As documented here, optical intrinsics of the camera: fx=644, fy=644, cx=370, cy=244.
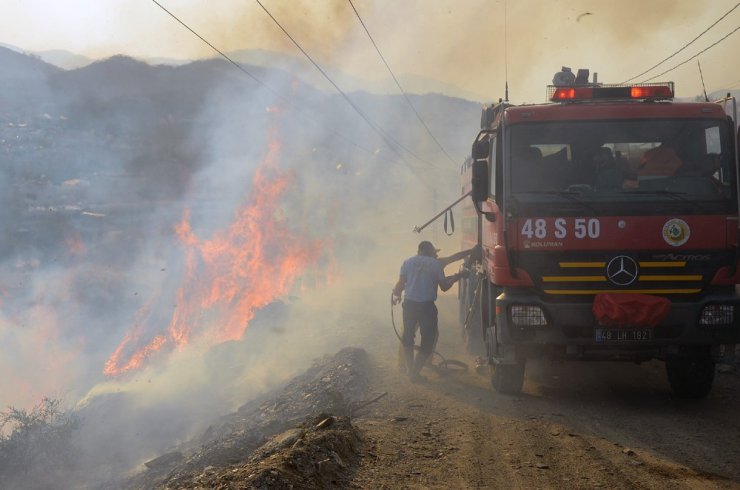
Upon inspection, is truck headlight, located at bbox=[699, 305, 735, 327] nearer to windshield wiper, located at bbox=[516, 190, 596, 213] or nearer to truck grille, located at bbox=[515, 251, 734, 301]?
truck grille, located at bbox=[515, 251, 734, 301]

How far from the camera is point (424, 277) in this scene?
9383 millimetres

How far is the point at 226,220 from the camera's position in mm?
36688

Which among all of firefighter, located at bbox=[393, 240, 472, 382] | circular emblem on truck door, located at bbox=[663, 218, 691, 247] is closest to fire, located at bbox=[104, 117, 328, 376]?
firefighter, located at bbox=[393, 240, 472, 382]

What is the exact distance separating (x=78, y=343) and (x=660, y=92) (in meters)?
27.1

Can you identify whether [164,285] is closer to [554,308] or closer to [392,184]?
[554,308]

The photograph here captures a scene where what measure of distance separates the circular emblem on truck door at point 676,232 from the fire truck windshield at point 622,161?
0.78 feet

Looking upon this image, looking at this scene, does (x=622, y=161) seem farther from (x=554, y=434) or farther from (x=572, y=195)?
(x=554, y=434)

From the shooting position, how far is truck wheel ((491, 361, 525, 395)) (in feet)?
25.4

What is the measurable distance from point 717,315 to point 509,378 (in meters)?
2.40

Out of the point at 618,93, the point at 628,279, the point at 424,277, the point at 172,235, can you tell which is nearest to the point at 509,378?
the point at 628,279

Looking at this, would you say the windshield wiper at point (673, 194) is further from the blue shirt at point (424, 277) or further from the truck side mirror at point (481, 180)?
the blue shirt at point (424, 277)

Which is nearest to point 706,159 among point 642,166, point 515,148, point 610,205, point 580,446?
point 642,166

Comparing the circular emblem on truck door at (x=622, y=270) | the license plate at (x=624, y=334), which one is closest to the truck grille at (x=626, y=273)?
the circular emblem on truck door at (x=622, y=270)

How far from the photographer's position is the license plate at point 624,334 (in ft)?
21.8
